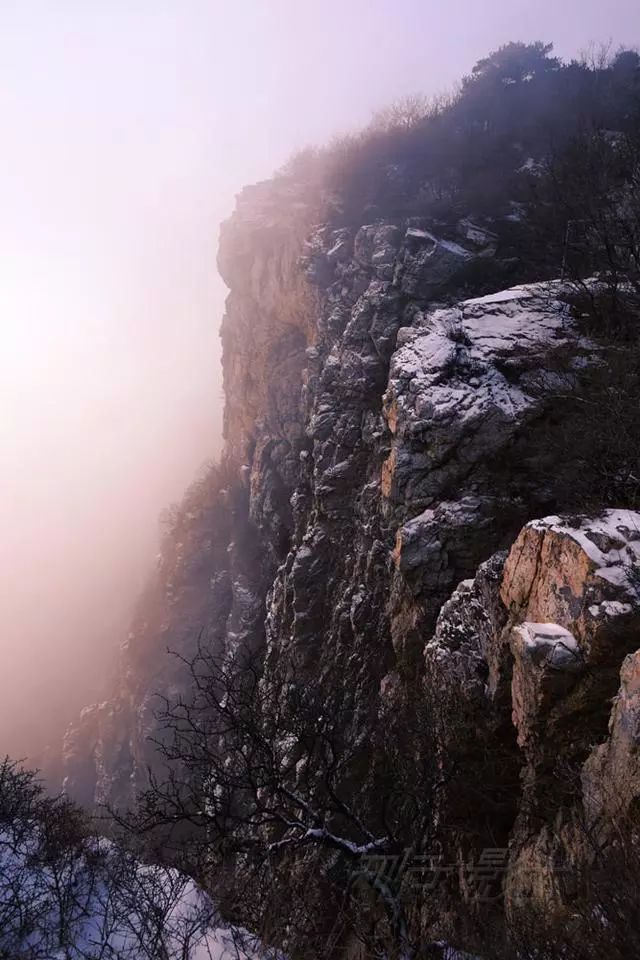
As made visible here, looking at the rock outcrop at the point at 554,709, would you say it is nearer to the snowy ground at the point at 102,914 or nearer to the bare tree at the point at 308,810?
the bare tree at the point at 308,810

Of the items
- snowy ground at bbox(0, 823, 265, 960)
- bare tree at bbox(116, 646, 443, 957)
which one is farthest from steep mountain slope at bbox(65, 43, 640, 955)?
snowy ground at bbox(0, 823, 265, 960)

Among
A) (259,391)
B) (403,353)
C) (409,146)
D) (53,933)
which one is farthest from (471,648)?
(409,146)

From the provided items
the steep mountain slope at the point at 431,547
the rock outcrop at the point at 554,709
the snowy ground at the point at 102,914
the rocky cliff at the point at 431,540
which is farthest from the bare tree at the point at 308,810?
the rock outcrop at the point at 554,709

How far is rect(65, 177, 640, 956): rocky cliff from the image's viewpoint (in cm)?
647

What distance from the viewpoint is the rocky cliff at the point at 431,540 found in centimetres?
647

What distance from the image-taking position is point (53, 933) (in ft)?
22.0

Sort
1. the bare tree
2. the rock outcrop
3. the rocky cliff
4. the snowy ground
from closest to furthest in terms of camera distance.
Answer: the rock outcrop, the snowy ground, the rocky cliff, the bare tree

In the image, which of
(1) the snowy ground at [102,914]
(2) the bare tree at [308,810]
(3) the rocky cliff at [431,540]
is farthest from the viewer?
(2) the bare tree at [308,810]

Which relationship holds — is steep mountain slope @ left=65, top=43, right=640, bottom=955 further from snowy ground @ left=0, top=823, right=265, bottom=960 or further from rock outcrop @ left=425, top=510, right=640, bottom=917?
snowy ground @ left=0, top=823, right=265, bottom=960

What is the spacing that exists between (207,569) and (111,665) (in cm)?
1574

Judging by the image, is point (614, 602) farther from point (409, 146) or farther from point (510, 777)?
point (409, 146)

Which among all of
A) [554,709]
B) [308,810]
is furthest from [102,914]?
[554,709]

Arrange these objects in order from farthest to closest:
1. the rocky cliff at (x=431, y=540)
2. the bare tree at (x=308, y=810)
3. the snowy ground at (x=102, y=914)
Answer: the bare tree at (x=308, y=810) → the rocky cliff at (x=431, y=540) → the snowy ground at (x=102, y=914)

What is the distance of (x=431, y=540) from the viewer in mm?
11883
